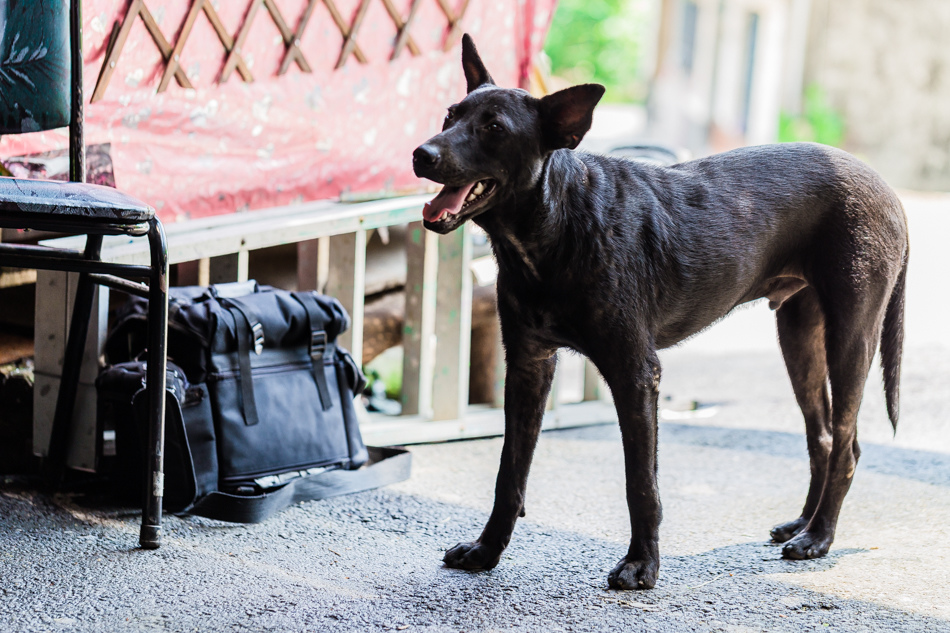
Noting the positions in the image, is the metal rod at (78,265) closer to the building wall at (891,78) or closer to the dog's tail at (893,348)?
the dog's tail at (893,348)

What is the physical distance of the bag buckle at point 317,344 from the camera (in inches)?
117

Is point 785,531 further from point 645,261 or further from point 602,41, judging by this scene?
point 602,41

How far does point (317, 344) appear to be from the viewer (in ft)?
9.83

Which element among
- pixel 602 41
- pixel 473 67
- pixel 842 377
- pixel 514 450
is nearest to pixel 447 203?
pixel 473 67

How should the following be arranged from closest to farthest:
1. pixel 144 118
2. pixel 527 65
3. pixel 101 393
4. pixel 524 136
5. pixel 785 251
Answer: pixel 524 136, pixel 785 251, pixel 101 393, pixel 144 118, pixel 527 65

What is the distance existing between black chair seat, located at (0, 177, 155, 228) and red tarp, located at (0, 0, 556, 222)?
0.66m

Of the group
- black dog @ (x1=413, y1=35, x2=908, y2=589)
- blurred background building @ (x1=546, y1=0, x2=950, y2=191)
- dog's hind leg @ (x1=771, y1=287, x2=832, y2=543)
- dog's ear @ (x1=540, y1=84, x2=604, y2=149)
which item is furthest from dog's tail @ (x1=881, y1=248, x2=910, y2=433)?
blurred background building @ (x1=546, y1=0, x2=950, y2=191)

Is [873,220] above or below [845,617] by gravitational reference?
above

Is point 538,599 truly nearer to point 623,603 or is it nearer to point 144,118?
point 623,603

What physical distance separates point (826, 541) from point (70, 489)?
2.15 m

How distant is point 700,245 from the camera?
94.1 inches

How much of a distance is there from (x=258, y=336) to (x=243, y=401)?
193 mm

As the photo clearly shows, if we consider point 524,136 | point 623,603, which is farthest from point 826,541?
point 524,136

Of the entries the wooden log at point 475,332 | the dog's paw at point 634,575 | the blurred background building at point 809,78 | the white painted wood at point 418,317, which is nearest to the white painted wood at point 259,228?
the white painted wood at point 418,317
